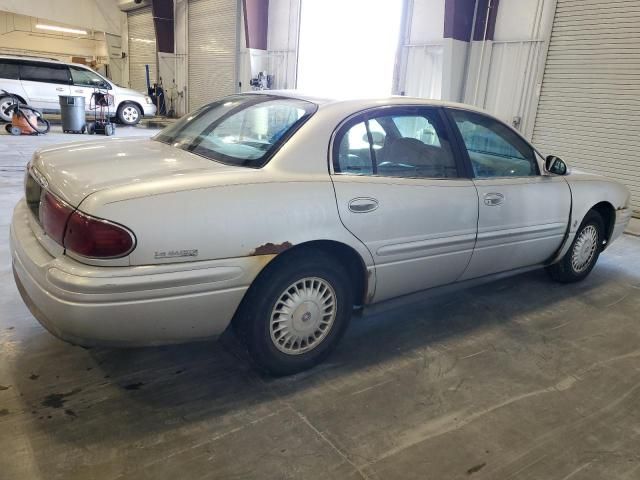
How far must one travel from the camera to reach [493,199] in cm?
306

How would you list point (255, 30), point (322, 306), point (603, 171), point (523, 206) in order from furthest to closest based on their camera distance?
point (255, 30)
point (603, 171)
point (523, 206)
point (322, 306)

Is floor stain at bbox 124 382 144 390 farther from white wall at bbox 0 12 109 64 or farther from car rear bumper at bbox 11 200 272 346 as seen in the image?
white wall at bbox 0 12 109 64

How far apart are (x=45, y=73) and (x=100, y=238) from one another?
13348 millimetres

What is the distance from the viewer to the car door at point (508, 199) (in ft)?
10.1

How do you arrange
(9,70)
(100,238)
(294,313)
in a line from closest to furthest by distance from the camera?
1. (100,238)
2. (294,313)
3. (9,70)

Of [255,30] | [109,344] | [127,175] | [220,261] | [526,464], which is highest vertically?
[255,30]

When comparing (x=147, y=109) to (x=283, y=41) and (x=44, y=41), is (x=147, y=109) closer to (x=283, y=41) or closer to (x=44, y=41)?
(x=283, y=41)

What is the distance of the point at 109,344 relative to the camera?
2035mm

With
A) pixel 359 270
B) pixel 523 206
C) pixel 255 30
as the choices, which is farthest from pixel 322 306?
pixel 255 30

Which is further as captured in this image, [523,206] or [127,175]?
[523,206]

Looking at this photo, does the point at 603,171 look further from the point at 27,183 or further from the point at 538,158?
the point at 27,183

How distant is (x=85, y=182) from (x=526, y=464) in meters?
2.18

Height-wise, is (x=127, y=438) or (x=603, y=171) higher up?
(x=603, y=171)

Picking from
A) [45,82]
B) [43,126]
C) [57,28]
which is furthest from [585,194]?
[57,28]
